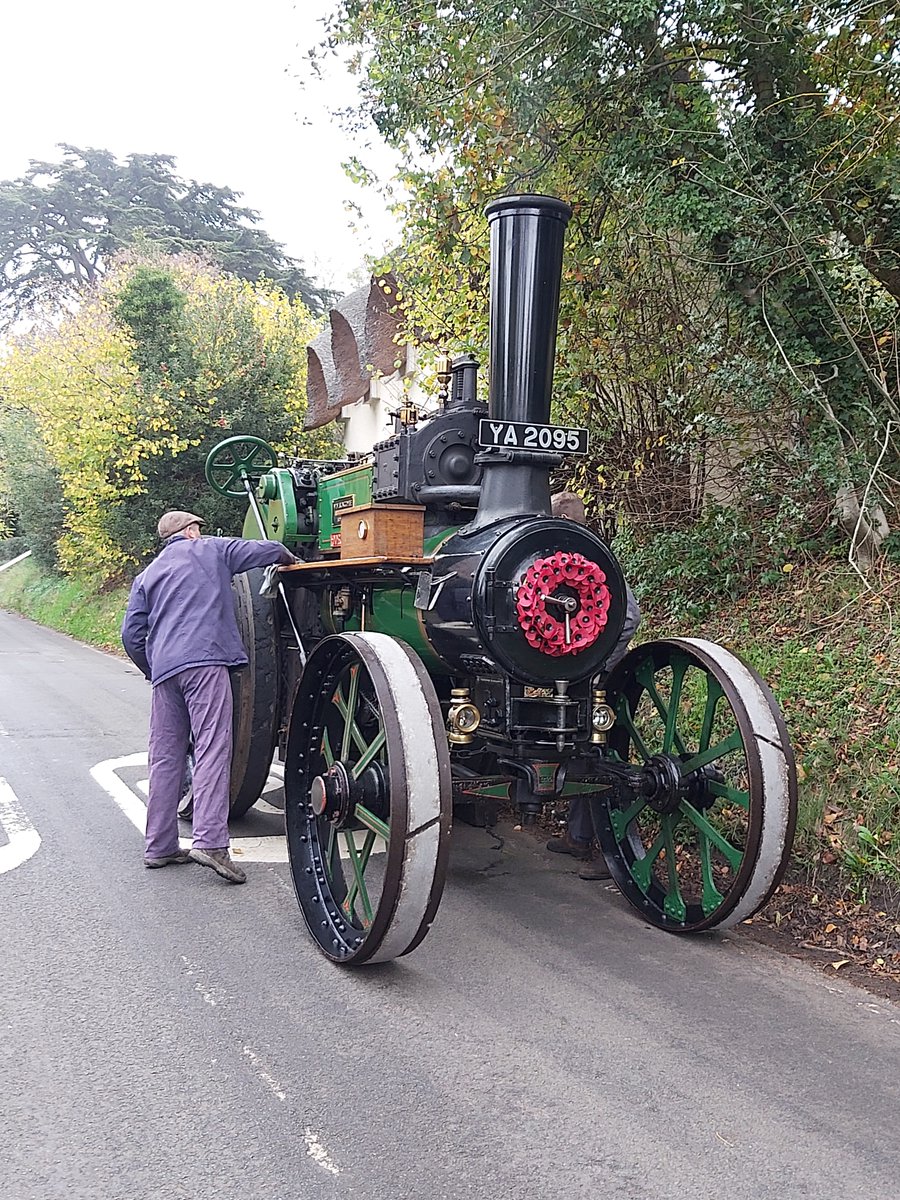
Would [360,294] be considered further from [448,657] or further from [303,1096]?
[303,1096]

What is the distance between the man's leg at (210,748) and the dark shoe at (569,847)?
164 centimetres

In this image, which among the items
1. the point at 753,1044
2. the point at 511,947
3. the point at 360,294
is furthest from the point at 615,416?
the point at 360,294

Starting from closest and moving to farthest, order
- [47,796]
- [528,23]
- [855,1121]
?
[855,1121]
[528,23]
[47,796]

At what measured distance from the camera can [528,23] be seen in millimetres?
5883

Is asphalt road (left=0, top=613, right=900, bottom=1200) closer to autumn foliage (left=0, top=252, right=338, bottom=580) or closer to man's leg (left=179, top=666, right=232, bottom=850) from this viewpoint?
man's leg (left=179, top=666, right=232, bottom=850)

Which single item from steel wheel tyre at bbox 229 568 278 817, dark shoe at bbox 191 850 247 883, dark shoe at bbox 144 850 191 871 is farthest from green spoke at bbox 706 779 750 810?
dark shoe at bbox 144 850 191 871

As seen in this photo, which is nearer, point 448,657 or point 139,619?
point 448,657

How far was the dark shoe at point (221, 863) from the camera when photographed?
4.89 meters

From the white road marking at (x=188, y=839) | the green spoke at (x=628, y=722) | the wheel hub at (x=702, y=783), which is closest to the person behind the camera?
the wheel hub at (x=702, y=783)

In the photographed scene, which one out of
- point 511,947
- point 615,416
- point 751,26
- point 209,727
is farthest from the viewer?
point 615,416

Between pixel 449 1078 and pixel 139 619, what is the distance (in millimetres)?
3054

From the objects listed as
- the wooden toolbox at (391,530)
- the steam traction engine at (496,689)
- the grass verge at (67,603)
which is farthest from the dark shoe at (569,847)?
the grass verge at (67,603)

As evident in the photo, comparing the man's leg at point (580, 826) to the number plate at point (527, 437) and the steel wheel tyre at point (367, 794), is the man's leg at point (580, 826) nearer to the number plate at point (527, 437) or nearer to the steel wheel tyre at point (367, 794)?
the steel wheel tyre at point (367, 794)

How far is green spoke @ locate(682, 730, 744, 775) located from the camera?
13.6 feet
